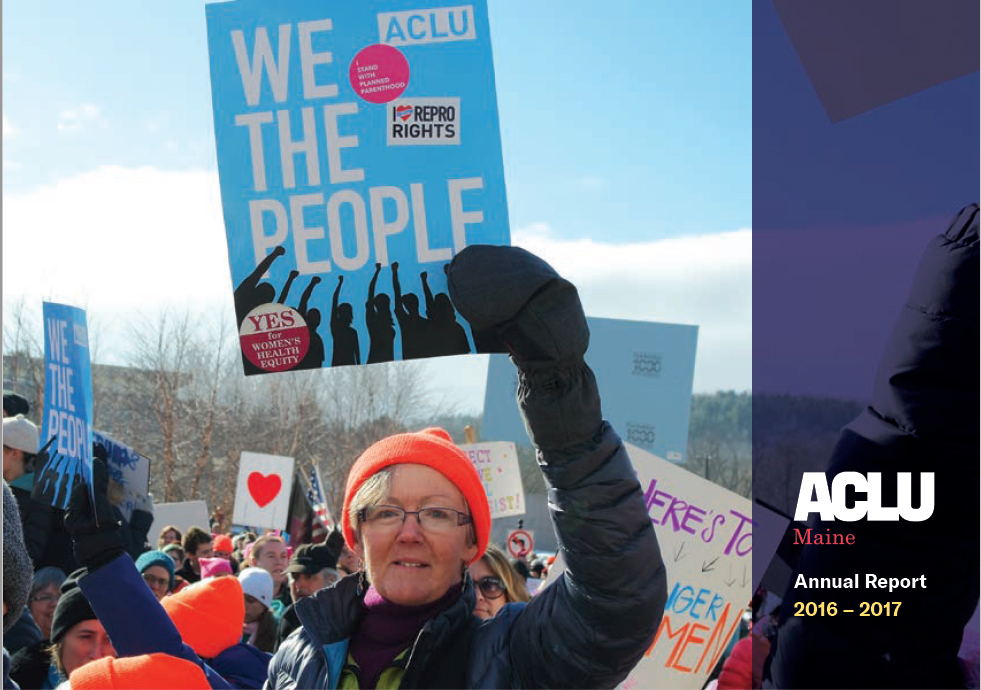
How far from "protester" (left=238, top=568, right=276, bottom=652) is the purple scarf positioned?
10.8 ft

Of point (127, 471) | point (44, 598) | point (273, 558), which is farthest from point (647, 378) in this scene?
point (44, 598)

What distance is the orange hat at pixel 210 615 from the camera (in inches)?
137

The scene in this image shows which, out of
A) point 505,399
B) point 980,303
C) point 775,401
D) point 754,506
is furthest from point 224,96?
point 505,399

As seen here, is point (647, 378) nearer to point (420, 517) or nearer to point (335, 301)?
point (335, 301)

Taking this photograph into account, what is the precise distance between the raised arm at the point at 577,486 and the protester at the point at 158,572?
3508 mm

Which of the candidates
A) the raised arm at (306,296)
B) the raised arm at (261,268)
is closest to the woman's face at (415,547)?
the raised arm at (306,296)

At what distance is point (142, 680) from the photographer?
7.16 feet

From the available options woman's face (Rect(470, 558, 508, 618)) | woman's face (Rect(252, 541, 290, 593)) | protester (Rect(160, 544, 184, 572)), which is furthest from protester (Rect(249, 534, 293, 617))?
woman's face (Rect(470, 558, 508, 618))

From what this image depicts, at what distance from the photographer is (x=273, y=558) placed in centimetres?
657

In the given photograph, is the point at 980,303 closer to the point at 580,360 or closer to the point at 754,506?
the point at 580,360

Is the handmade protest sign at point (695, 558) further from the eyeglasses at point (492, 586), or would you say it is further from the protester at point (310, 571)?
the protester at point (310, 571)

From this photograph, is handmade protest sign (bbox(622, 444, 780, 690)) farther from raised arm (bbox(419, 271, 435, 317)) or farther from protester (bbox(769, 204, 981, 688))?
protester (bbox(769, 204, 981, 688))

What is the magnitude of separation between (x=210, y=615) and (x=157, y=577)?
1628mm

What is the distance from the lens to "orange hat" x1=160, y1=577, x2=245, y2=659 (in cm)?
348
